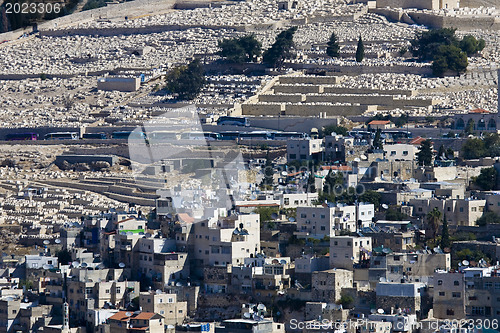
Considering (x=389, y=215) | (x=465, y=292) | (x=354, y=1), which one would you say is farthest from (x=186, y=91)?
(x=465, y=292)

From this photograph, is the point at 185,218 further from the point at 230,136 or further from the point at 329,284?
the point at 230,136

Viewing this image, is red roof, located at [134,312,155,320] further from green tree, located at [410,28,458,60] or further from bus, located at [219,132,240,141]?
green tree, located at [410,28,458,60]

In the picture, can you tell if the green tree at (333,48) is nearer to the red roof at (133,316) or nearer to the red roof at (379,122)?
the red roof at (379,122)

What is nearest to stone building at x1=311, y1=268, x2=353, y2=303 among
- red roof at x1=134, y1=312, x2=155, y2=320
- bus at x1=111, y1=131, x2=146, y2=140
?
red roof at x1=134, y1=312, x2=155, y2=320

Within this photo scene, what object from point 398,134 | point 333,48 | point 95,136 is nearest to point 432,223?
point 398,134

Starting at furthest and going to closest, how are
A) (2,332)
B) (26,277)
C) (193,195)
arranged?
1. (193,195)
2. (26,277)
3. (2,332)

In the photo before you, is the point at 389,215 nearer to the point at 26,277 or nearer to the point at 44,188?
the point at 26,277
